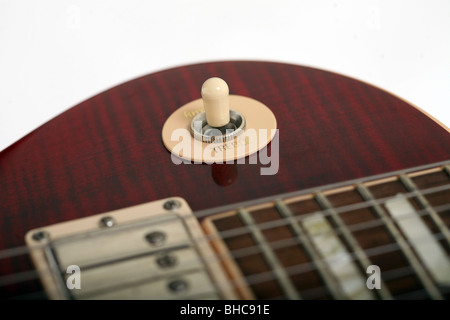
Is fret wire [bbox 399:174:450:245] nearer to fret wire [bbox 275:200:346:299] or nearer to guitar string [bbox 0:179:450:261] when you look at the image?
guitar string [bbox 0:179:450:261]

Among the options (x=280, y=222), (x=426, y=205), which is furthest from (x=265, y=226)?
(x=426, y=205)

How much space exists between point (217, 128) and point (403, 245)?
396 millimetres

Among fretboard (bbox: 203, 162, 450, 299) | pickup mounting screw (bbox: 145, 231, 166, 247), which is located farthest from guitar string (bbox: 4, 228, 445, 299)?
pickup mounting screw (bbox: 145, 231, 166, 247)

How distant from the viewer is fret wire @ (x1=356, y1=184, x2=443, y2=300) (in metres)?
0.72

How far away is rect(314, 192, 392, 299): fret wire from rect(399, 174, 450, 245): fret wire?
13 cm

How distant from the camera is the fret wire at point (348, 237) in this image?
735 mm

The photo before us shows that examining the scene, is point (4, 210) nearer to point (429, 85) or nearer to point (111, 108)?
point (111, 108)

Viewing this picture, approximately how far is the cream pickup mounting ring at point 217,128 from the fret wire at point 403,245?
213 mm

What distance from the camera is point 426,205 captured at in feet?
2.66

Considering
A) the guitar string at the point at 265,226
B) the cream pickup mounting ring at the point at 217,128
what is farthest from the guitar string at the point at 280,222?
the cream pickup mounting ring at the point at 217,128

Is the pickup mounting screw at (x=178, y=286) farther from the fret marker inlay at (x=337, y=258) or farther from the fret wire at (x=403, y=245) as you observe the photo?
the fret wire at (x=403, y=245)

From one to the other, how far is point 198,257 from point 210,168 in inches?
8.3

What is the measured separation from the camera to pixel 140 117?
1.03 meters

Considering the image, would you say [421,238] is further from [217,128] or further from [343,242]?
[217,128]
